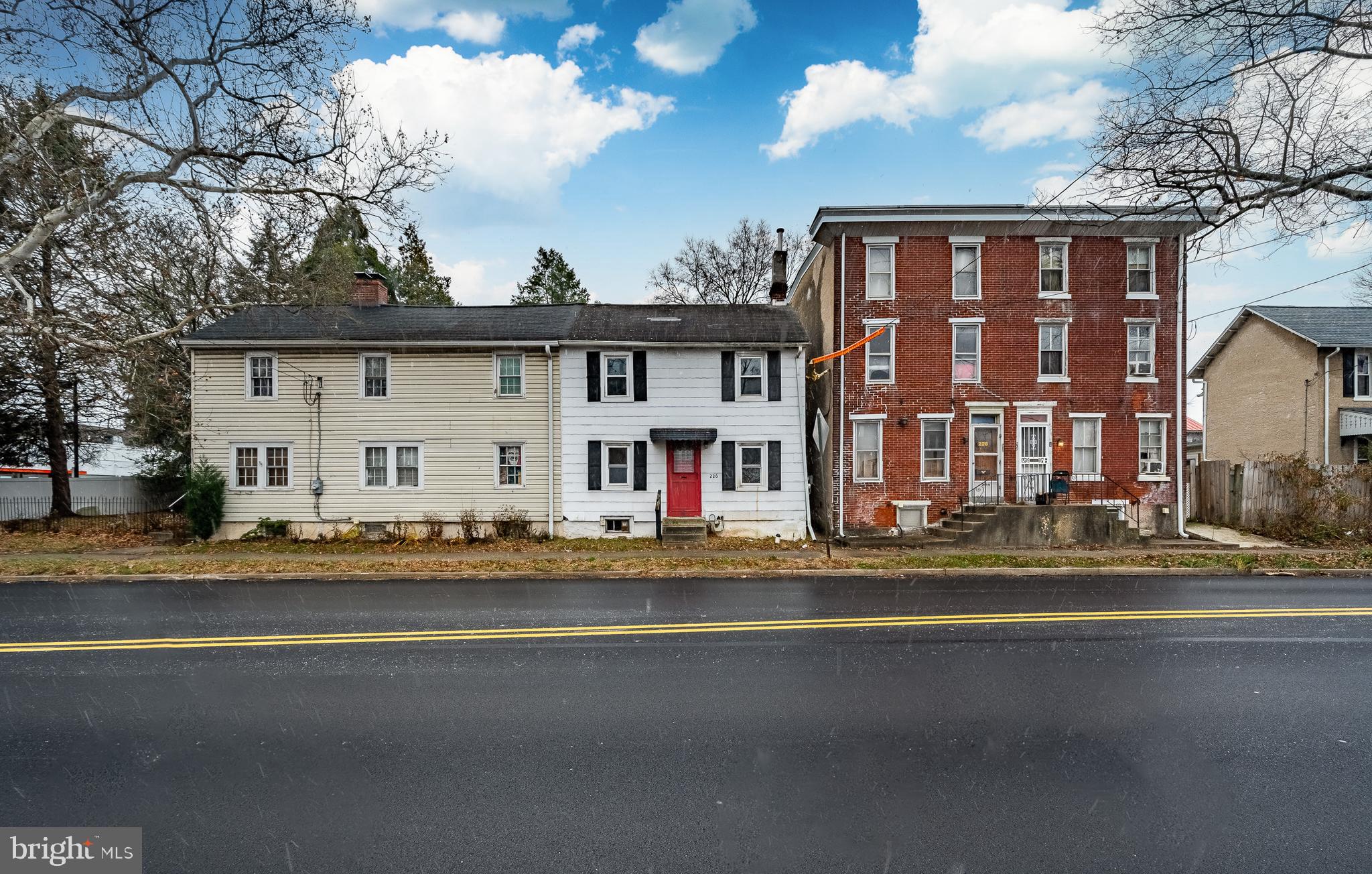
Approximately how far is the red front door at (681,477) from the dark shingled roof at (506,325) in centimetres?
305

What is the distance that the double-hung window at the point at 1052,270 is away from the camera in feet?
61.5

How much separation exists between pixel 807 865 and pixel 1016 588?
29.9 ft

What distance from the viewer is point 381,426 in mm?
18625

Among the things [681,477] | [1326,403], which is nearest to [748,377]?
[681,477]

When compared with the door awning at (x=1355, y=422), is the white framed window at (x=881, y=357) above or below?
above

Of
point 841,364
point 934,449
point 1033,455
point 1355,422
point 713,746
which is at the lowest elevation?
point 713,746

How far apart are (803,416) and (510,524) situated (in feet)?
29.3

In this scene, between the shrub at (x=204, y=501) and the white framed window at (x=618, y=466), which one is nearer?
the shrub at (x=204, y=501)

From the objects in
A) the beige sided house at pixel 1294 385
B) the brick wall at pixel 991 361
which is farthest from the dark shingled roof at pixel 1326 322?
the brick wall at pixel 991 361

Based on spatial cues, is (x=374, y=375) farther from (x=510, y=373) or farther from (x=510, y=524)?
(x=510, y=524)

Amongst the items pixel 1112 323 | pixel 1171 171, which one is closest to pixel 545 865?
pixel 1171 171

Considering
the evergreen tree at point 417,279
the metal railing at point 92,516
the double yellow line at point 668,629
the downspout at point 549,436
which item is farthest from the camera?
the evergreen tree at point 417,279

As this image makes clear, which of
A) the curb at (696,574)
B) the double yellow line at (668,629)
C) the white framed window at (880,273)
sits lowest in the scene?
the curb at (696,574)

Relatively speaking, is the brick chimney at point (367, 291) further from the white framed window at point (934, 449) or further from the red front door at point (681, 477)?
the white framed window at point (934, 449)
